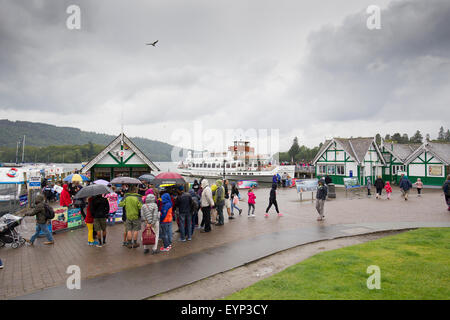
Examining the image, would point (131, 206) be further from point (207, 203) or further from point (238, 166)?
point (238, 166)

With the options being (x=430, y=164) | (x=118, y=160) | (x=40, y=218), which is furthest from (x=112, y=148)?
(x=430, y=164)

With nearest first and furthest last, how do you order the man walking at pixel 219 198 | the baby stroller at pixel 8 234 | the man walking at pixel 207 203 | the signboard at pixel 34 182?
the baby stroller at pixel 8 234 < the man walking at pixel 207 203 < the man walking at pixel 219 198 < the signboard at pixel 34 182

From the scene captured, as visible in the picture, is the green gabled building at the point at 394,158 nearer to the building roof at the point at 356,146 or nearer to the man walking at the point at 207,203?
the building roof at the point at 356,146

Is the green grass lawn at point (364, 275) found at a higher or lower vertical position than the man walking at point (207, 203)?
lower

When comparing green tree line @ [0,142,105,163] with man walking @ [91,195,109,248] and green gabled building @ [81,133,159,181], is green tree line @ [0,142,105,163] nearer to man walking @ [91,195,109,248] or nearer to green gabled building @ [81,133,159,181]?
green gabled building @ [81,133,159,181]

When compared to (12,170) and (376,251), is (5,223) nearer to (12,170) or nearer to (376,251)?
(12,170)

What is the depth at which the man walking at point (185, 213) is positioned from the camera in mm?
9406

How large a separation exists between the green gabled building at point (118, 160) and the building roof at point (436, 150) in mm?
29773

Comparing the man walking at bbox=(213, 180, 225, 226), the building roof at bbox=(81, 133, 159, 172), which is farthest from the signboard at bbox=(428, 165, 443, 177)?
A: the building roof at bbox=(81, 133, 159, 172)

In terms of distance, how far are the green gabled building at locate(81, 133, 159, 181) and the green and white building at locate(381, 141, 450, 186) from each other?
98.6ft

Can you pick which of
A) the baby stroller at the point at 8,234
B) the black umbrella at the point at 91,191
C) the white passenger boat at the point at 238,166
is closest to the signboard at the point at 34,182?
the baby stroller at the point at 8,234
